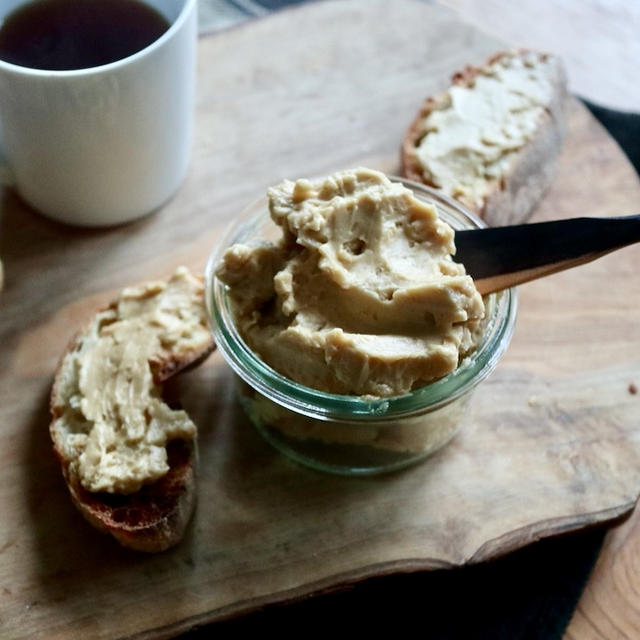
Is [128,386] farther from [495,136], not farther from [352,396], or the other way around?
[495,136]

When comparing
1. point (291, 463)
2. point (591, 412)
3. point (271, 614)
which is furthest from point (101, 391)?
point (591, 412)

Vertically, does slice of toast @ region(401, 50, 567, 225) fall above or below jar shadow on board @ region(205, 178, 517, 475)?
above

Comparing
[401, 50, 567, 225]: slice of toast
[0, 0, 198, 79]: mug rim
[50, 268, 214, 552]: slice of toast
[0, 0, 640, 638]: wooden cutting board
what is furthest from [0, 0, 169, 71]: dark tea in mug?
[401, 50, 567, 225]: slice of toast

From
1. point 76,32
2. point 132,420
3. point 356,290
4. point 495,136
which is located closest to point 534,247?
point 356,290

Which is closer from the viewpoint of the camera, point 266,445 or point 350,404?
point 350,404

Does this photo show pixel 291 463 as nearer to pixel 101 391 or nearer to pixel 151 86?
pixel 101 391

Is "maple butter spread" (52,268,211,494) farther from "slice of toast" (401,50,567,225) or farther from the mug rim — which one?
"slice of toast" (401,50,567,225)

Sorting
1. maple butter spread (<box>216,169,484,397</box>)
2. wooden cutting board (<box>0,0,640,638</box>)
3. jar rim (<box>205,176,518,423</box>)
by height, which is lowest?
wooden cutting board (<box>0,0,640,638</box>)
